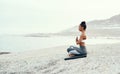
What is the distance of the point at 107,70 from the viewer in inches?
560

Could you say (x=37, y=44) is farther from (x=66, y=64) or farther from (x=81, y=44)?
(x=66, y=64)

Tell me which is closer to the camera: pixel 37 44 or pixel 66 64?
pixel 66 64

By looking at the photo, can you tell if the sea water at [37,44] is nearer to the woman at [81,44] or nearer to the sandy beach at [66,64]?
the sandy beach at [66,64]

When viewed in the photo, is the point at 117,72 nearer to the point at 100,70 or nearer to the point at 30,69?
the point at 100,70

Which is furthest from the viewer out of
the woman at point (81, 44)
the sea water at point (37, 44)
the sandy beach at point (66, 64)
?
the sea water at point (37, 44)

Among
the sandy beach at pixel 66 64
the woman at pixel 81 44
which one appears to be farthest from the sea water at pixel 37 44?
the woman at pixel 81 44

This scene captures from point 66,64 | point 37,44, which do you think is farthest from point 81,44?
point 37,44

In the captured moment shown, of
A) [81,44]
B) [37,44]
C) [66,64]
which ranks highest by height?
[81,44]

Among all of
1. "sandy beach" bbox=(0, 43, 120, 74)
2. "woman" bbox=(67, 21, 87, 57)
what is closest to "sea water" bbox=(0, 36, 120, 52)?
"sandy beach" bbox=(0, 43, 120, 74)

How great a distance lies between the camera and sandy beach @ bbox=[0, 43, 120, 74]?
48.2 feet

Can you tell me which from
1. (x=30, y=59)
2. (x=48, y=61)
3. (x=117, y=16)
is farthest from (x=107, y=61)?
(x=117, y=16)

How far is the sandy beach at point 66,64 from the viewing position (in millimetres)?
14692

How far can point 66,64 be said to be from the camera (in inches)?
625

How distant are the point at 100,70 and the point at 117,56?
2169 mm
